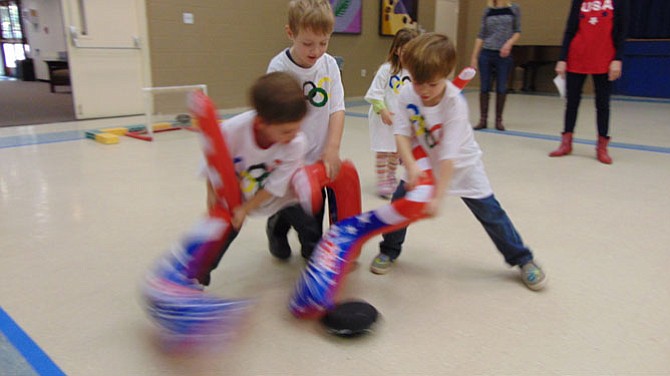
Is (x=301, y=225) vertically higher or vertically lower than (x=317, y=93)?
Answer: lower

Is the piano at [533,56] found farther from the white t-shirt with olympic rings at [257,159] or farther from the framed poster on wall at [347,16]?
the white t-shirt with olympic rings at [257,159]

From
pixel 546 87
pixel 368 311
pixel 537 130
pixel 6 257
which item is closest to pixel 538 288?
pixel 368 311

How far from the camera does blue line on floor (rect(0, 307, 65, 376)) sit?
116cm

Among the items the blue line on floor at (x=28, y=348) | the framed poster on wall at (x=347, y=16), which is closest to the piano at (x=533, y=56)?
the framed poster on wall at (x=347, y=16)

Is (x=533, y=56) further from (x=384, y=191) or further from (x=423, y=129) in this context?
A: (x=423, y=129)

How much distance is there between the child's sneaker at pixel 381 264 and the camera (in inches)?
68.1

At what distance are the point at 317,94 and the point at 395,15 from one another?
657 cm

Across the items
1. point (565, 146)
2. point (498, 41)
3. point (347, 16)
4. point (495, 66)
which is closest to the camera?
point (565, 146)

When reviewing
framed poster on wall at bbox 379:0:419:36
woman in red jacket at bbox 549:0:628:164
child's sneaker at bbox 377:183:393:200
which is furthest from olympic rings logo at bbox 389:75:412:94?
framed poster on wall at bbox 379:0:419:36

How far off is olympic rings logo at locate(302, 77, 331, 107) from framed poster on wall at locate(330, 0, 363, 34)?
547 centimetres

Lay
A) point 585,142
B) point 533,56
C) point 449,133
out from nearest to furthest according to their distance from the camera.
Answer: point 449,133 → point 585,142 → point 533,56

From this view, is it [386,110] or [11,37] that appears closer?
[386,110]

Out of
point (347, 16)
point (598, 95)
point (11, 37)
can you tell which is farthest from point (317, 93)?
point (11, 37)

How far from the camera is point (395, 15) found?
25.4ft
